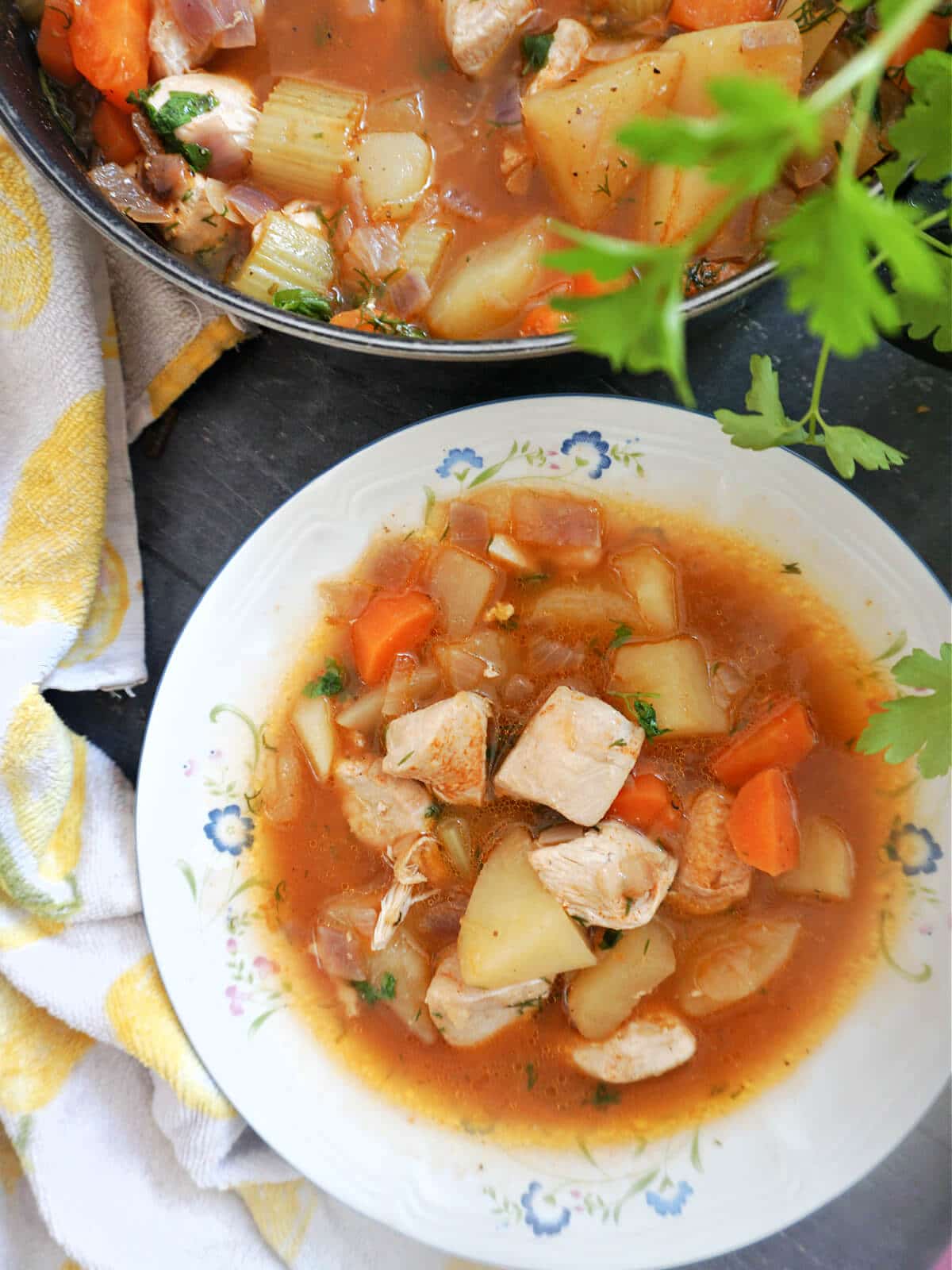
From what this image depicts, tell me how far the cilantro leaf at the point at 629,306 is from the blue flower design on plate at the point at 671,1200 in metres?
1.75

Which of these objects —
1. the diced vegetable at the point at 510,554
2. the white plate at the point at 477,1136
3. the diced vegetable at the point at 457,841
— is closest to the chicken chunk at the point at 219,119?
the white plate at the point at 477,1136

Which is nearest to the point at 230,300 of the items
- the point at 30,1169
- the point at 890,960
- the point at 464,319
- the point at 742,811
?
the point at 464,319

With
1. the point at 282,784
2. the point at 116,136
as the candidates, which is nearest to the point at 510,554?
the point at 282,784

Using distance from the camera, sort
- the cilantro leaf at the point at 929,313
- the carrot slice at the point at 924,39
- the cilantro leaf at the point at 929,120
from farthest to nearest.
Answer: the carrot slice at the point at 924,39
the cilantro leaf at the point at 929,313
the cilantro leaf at the point at 929,120

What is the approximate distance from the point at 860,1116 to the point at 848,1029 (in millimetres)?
162

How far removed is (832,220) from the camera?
1.10 meters

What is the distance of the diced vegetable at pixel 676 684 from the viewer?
2135 millimetres

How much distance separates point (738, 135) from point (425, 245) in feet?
3.55

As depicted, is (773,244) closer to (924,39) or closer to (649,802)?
(924,39)

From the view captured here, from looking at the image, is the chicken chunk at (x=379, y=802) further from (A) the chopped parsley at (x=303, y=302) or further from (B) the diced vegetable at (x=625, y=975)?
(A) the chopped parsley at (x=303, y=302)

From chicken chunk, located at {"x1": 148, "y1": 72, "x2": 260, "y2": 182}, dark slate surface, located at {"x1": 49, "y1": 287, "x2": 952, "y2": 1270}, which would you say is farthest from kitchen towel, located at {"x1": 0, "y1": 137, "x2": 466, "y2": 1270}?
chicken chunk, located at {"x1": 148, "y1": 72, "x2": 260, "y2": 182}

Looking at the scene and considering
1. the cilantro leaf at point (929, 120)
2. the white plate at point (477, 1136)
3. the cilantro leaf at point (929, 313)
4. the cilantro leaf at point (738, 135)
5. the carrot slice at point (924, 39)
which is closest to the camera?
the cilantro leaf at point (738, 135)

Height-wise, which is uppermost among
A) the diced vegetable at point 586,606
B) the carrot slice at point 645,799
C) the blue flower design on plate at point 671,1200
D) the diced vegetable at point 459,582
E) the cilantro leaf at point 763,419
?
the cilantro leaf at point 763,419

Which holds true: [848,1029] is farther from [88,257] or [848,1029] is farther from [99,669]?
[88,257]
